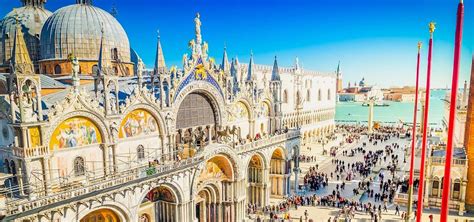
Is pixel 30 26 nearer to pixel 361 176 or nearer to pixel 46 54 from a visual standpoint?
pixel 46 54

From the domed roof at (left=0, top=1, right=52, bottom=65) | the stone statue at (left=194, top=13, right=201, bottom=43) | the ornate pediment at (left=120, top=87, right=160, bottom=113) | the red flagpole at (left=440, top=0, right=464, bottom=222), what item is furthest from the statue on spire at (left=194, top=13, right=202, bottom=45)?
the red flagpole at (left=440, top=0, right=464, bottom=222)

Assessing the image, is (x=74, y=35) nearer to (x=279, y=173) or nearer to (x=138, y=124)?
(x=138, y=124)

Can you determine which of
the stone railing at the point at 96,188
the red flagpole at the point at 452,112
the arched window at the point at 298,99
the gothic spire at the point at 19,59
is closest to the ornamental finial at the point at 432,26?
the red flagpole at the point at 452,112

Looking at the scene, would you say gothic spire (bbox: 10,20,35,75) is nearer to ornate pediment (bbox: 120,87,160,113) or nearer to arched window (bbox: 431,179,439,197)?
ornate pediment (bbox: 120,87,160,113)

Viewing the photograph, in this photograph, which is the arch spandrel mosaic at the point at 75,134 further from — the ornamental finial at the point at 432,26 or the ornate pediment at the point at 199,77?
the ornamental finial at the point at 432,26

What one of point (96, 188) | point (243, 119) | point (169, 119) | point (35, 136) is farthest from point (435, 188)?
point (35, 136)

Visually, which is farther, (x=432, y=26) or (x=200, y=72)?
(x=200, y=72)
